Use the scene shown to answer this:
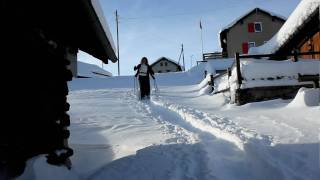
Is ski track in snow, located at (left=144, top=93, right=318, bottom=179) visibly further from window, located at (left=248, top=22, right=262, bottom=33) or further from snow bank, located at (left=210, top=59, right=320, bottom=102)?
window, located at (left=248, top=22, right=262, bottom=33)

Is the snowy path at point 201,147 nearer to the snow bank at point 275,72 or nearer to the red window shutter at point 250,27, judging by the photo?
the snow bank at point 275,72

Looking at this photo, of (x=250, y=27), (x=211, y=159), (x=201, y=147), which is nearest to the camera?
(x=211, y=159)

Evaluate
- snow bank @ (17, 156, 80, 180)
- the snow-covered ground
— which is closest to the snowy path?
the snow-covered ground

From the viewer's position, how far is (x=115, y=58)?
8.39 meters

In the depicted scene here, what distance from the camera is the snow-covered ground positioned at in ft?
16.6

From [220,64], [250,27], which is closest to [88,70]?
[250,27]

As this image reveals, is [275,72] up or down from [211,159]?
up

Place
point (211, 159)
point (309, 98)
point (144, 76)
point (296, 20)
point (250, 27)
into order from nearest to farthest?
point (211, 159) < point (309, 98) < point (296, 20) < point (144, 76) < point (250, 27)

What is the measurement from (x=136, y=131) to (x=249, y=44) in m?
38.8

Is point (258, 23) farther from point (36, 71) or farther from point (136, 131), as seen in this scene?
point (36, 71)

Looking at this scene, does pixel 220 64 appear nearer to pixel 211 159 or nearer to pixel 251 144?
pixel 251 144

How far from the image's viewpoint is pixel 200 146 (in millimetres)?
6664

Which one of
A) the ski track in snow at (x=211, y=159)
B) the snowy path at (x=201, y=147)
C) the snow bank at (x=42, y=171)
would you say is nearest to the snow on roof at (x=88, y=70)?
the snowy path at (x=201, y=147)

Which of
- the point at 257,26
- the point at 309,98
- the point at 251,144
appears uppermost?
the point at 257,26
